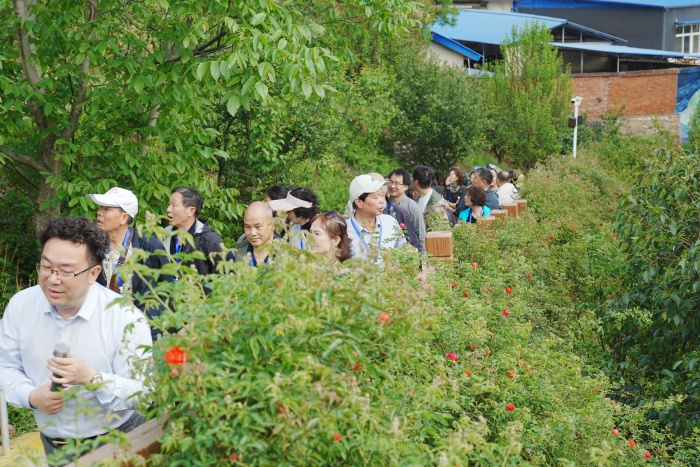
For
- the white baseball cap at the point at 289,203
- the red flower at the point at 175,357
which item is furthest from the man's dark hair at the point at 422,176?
the red flower at the point at 175,357

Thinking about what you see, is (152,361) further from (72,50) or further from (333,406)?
(72,50)

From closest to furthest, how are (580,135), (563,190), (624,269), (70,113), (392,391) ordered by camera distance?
(392,391) → (70,113) → (624,269) → (563,190) → (580,135)

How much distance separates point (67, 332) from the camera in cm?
373

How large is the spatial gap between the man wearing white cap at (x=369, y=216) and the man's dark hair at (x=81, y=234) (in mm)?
3182

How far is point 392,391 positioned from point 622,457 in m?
2.66

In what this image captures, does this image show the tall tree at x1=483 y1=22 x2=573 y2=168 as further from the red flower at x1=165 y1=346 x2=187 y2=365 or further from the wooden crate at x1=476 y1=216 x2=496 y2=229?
the red flower at x1=165 y1=346 x2=187 y2=365

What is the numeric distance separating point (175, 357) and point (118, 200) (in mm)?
3239

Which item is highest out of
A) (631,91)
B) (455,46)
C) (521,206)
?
(455,46)

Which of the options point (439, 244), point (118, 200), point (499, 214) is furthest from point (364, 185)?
point (499, 214)

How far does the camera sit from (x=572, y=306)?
9.62 meters

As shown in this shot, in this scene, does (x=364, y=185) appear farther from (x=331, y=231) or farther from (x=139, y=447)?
(x=139, y=447)

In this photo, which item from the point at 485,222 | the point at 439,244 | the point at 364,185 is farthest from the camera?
the point at 485,222

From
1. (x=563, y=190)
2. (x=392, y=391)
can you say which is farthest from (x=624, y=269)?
(x=392, y=391)

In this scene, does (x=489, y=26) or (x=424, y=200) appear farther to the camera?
(x=489, y=26)
